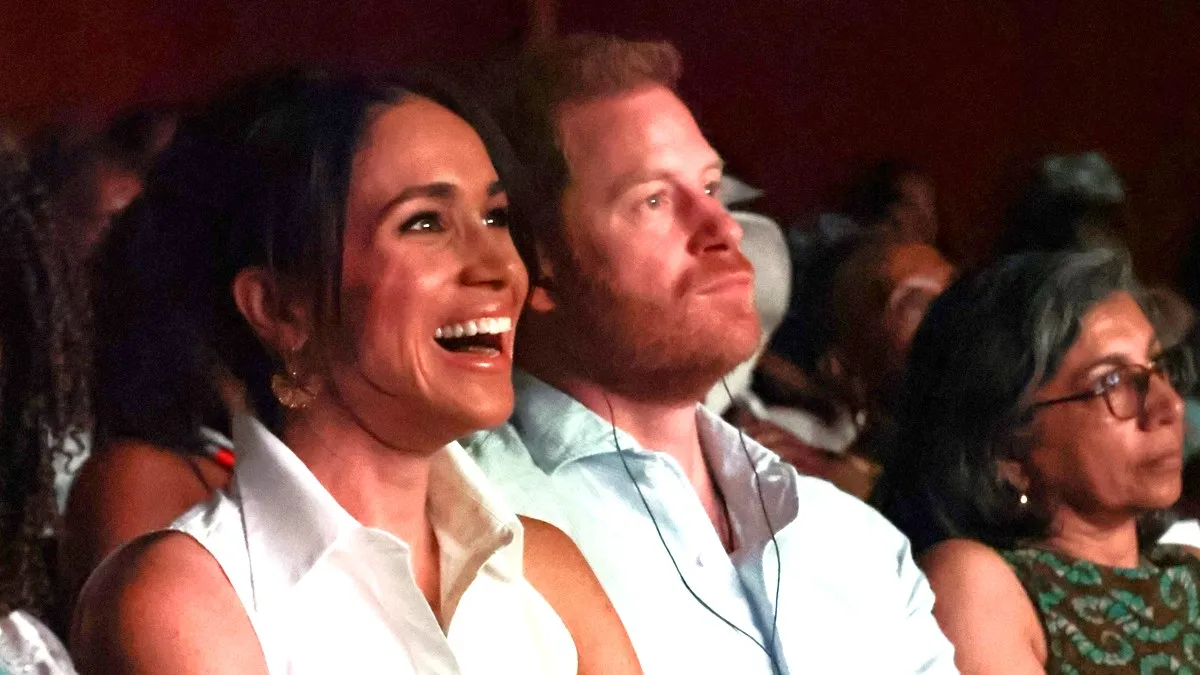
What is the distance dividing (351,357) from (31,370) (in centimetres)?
20

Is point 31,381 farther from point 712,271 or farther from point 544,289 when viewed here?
point 712,271

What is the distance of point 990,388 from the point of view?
151 cm

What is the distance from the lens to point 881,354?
5.70ft

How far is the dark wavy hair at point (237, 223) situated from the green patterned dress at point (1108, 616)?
2.51ft

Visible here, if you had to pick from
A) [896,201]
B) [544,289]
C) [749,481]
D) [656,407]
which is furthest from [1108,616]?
[896,201]

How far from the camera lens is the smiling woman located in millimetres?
963

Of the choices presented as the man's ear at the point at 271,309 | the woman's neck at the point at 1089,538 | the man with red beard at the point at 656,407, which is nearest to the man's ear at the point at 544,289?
the man with red beard at the point at 656,407

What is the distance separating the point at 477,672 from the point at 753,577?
347 mm

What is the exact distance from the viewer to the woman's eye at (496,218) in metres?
1.05

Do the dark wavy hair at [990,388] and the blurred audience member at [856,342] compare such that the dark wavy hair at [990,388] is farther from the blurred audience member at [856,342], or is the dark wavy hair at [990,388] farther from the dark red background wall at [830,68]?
the dark red background wall at [830,68]

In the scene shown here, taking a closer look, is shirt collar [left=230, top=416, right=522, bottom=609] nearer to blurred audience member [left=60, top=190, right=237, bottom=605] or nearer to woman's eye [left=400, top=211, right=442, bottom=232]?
blurred audience member [left=60, top=190, right=237, bottom=605]

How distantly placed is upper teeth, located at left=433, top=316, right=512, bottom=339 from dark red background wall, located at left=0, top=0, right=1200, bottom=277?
0.22m

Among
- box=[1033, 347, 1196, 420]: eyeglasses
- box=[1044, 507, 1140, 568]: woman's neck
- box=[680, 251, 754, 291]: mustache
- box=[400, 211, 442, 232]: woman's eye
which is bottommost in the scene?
box=[1044, 507, 1140, 568]: woman's neck

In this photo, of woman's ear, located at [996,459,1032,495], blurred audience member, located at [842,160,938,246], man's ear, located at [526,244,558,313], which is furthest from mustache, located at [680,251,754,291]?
blurred audience member, located at [842,160,938,246]
